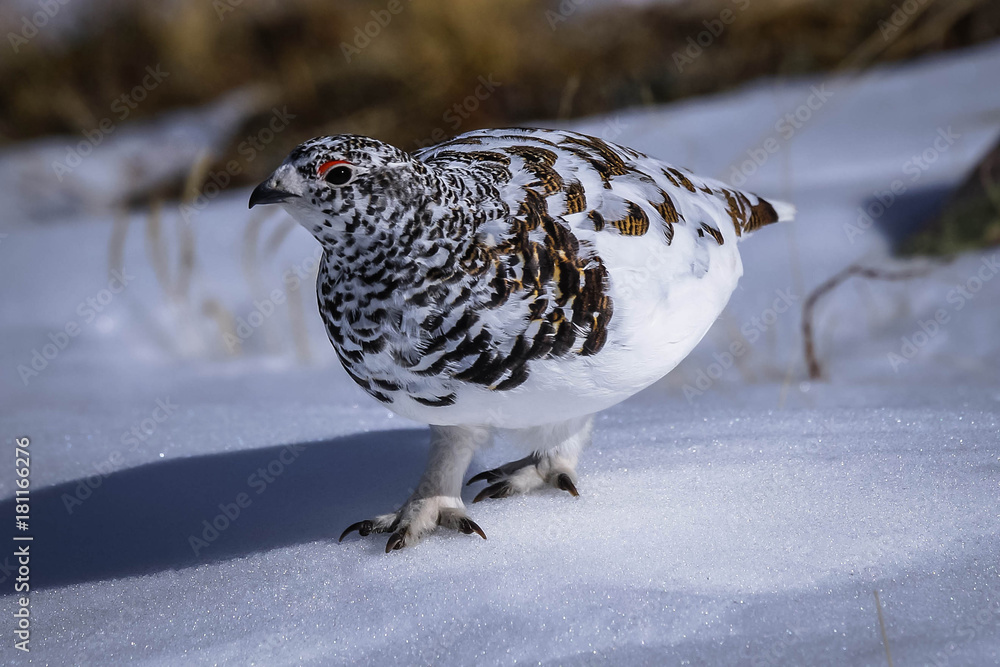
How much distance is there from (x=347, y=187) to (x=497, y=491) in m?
0.83

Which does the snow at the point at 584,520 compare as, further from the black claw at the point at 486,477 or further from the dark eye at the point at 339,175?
the dark eye at the point at 339,175

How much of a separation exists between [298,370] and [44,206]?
10.0 ft

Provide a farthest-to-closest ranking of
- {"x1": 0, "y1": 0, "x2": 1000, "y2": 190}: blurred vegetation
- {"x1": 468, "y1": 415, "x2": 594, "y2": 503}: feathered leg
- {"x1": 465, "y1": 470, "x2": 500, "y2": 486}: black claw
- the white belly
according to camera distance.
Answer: {"x1": 0, "y1": 0, "x2": 1000, "y2": 190}: blurred vegetation
{"x1": 465, "y1": 470, "x2": 500, "y2": 486}: black claw
{"x1": 468, "y1": 415, "x2": 594, "y2": 503}: feathered leg
the white belly

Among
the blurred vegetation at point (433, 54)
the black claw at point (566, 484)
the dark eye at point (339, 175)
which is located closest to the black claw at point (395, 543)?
the black claw at point (566, 484)

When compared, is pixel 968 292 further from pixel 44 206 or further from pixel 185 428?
pixel 44 206

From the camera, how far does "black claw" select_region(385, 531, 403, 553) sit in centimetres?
164

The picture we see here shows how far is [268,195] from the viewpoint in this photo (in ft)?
4.30

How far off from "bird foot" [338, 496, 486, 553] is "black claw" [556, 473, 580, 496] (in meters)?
0.24

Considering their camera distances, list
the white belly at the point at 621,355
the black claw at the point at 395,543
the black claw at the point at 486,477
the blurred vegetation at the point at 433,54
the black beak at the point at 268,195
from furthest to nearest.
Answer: the blurred vegetation at the point at 433,54 < the black claw at the point at 486,477 < the black claw at the point at 395,543 < the white belly at the point at 621,355 < the black beak at the point at 268,195

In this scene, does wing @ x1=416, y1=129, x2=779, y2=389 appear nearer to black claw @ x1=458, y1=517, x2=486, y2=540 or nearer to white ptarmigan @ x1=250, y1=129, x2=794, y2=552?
white ptarmigan @ x1=250, y1=129, x2=794, y2=552

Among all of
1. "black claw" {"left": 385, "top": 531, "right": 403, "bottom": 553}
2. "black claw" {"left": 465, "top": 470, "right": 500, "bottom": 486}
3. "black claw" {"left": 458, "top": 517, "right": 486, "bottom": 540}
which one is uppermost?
"black claw" {"left": 458, "top": 517, "right": 486, "bottom": 540}

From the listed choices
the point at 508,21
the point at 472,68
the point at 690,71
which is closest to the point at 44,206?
the point at 472,68

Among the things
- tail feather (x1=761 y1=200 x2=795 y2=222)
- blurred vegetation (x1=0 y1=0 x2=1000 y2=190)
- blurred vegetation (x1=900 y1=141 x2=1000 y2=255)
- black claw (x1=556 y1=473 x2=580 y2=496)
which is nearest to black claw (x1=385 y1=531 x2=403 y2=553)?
black claw (x1=556 y1=473 x2=580 y2=496)

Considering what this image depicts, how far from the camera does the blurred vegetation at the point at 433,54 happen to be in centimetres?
519
